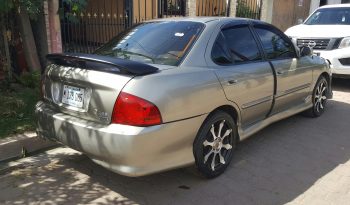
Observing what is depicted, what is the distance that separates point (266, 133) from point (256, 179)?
1444 millimetres

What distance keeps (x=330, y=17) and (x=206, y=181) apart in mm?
7221

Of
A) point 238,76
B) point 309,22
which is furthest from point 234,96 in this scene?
point 309,22

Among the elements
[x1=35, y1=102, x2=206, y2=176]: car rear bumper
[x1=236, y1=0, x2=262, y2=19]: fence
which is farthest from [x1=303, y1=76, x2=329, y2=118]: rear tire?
[x1=236, y1=0, x2=262, y2=19]: fence

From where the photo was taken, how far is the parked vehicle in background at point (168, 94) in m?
3.00

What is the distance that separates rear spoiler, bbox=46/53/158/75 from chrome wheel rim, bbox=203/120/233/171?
0.92 meters

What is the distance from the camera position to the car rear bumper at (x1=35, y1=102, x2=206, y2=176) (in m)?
2.95

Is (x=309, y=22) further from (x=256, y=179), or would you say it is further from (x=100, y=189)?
(x=100, y=189)

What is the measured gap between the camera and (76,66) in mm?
3443

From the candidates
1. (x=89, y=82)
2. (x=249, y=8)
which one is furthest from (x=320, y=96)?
(x=249, y=8)

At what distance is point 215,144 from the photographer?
3.71 m

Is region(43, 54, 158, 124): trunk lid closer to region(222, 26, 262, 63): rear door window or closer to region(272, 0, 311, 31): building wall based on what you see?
region(222, 26, 262, 63): rear door window

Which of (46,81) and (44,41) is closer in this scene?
(46,81)

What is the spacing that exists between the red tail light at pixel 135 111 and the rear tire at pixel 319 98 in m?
3.47

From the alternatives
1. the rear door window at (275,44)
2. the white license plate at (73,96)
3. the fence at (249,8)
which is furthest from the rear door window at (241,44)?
the fence at (249,8)
